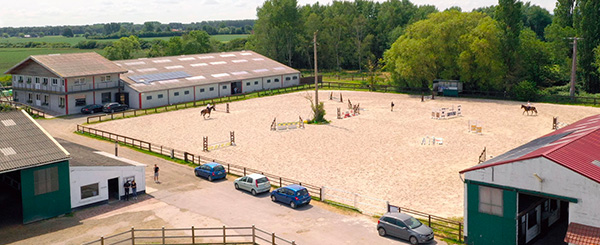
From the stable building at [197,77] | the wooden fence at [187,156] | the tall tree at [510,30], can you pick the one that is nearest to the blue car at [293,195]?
the wooden fence at [187,156]

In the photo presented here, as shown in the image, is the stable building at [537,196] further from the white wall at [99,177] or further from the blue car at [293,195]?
the white wall at [99,177]

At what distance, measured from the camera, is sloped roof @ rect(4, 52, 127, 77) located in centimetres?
6606

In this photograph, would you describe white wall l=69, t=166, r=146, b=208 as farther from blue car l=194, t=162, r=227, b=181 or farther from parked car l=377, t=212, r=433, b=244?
parked car l=377, t=212, r=433, b=244

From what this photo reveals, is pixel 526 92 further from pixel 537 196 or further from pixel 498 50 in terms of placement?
pixel 537 196

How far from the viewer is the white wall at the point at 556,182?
22.3 m

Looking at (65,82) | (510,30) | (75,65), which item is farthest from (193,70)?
(510,30)

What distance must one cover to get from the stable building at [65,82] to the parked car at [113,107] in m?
3.24

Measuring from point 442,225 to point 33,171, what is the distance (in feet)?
69.8

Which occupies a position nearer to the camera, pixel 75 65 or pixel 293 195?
pixel 293 195

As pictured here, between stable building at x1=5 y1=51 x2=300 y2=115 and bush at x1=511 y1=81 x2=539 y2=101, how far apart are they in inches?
1419

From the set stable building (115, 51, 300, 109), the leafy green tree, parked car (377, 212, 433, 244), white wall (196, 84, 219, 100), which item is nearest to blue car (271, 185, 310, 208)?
parked car (377, 212, 433, 244)

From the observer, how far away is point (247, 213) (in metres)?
30.5

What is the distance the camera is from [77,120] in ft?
203

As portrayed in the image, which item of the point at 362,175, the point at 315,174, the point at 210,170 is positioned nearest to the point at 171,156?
the point at 210,170
